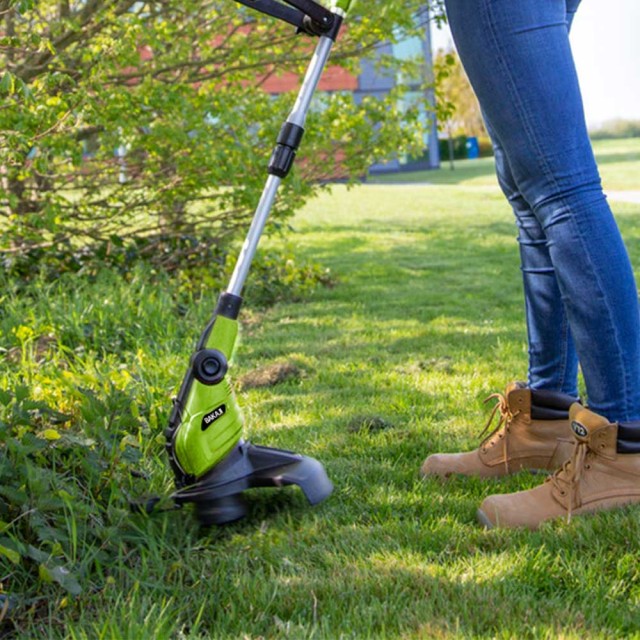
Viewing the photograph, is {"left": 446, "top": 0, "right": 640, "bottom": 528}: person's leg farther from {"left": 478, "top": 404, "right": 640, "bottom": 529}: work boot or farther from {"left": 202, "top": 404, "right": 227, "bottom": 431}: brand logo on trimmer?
{"left": 202, "top": 404, "right": 227, "bottom": 431}: brand logo on trimmer

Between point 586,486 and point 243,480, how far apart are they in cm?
78

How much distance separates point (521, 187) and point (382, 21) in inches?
129

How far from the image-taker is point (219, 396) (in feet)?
7.09

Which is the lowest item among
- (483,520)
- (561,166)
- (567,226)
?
(483,520)

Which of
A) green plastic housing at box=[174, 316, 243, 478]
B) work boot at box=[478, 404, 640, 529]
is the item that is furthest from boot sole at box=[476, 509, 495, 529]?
green plastic housing at box=[174, 316, 243, 478]

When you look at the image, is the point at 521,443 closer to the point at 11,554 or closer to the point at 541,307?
the point at 541,307

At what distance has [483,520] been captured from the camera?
2.12 meters

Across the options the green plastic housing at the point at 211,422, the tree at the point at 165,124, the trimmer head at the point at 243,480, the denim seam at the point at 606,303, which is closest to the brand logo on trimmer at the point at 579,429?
the denim seam at the point at 606,303

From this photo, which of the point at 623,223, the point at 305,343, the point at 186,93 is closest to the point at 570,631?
the point at 305,343

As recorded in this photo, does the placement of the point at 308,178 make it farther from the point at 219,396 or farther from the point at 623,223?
the point at 623,223

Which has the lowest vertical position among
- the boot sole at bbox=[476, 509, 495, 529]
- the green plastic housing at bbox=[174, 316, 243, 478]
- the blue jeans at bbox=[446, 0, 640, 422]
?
the boot sole at bbox=[476, 509, 495, 529]

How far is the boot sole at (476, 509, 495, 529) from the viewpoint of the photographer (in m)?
2.09

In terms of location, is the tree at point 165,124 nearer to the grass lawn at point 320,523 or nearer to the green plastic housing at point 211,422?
the grass lawn at point 320,523

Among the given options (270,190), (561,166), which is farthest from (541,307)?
(270,190)
